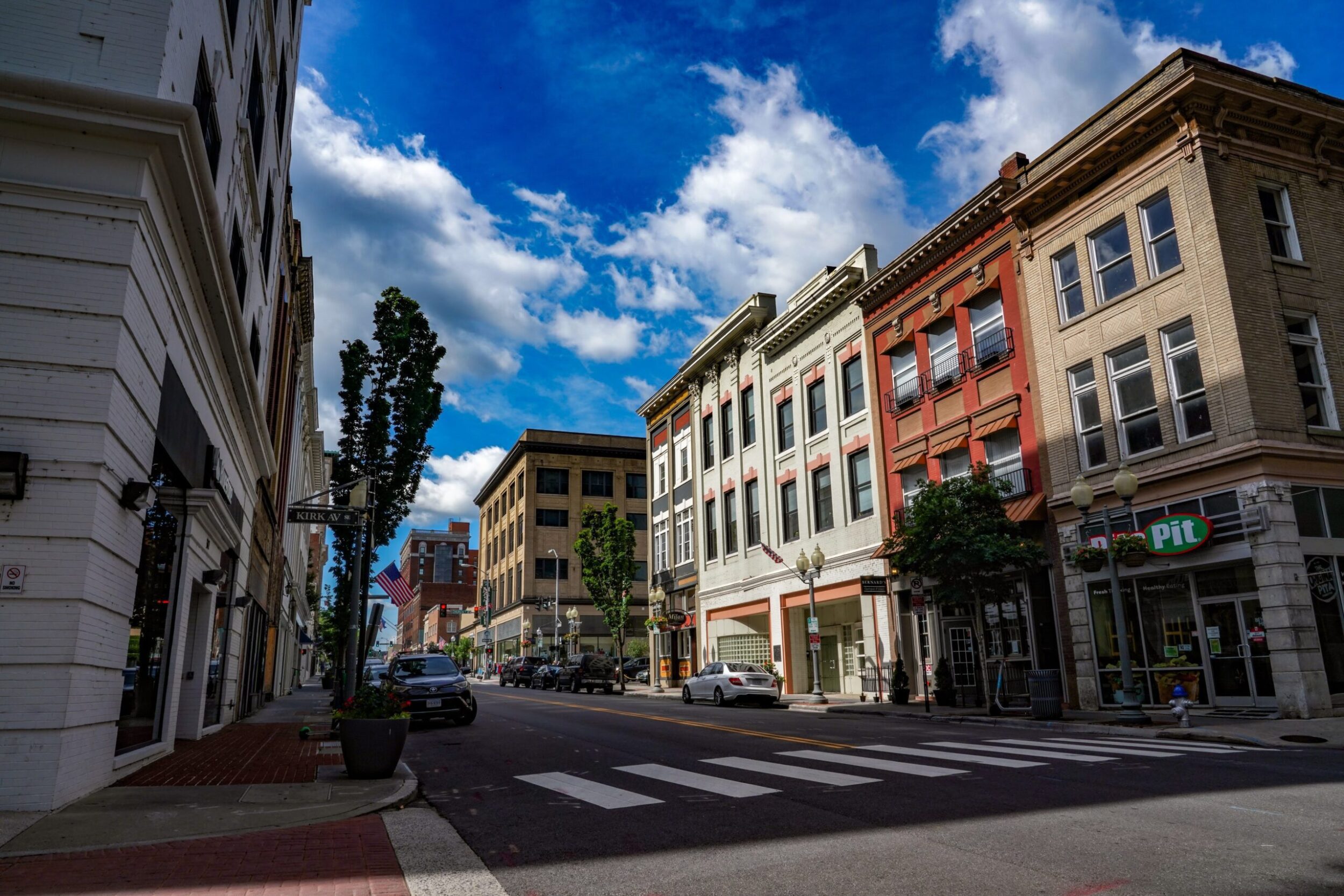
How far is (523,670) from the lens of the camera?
53.4 m

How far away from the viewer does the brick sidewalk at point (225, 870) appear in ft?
17.3

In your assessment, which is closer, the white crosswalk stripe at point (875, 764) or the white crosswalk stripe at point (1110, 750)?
the white crosswalk stripe at point (875, 764)

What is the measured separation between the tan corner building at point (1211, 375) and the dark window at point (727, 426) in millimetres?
18896

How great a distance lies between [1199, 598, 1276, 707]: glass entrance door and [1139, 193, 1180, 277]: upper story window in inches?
293

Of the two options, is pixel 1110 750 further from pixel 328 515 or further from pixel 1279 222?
pixel 1279 222

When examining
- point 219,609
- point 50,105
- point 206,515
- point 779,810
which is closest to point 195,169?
point 50,105

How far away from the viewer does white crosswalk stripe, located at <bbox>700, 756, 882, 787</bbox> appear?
941cm

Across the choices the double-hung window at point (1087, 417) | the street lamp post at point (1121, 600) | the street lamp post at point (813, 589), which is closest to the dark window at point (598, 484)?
the street lamp post at point (813, 589)

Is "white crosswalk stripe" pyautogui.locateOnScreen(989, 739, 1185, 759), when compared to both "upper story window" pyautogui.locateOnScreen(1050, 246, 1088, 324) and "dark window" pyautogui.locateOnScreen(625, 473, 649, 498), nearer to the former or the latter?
"upper story window" pyautogui.locateOnScreen(1050, 246, 1088, 324)

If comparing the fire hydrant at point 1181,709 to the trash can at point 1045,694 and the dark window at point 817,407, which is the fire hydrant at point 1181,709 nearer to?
the trash can at point 1045,694

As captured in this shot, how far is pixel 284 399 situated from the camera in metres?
30.3

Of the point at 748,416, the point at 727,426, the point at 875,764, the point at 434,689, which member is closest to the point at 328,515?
the point at 434,689

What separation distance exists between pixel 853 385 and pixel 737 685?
11.3 m

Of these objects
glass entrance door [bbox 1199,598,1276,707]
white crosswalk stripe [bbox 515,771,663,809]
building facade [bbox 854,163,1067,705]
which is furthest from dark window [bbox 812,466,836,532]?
white crosswalk stripe [bbox 515,771,663,809]
